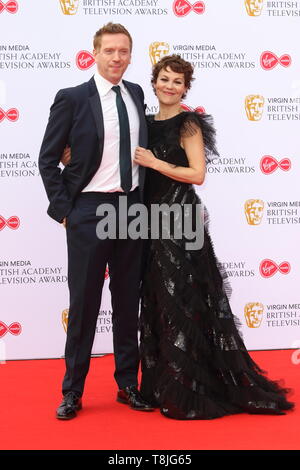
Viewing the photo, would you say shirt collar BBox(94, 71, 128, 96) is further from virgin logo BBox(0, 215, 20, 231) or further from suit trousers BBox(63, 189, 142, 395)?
virgin logo BBox(0, 215, 20, 231)

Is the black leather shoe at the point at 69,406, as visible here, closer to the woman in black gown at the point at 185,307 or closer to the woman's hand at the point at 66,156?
the woman in black gown at the point at 185,307

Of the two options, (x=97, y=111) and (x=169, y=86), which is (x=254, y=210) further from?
(x=97, y=111)

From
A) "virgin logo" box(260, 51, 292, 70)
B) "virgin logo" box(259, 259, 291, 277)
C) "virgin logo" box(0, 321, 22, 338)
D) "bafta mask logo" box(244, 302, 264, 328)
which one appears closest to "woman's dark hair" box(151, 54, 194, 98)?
"virgin logo" box(260, 51, 292, 70)

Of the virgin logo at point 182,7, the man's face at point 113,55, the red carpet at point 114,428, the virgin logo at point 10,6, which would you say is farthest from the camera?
the virgin logo at point 182,7

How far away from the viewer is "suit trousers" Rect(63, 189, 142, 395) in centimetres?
297

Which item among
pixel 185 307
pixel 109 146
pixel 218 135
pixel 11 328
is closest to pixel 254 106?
pixel 218 135

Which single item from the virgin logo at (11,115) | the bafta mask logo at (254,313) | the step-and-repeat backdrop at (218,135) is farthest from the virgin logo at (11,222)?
the bafta mask logo at (254,313)

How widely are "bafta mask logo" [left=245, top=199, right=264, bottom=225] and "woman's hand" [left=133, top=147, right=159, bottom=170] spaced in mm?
1494

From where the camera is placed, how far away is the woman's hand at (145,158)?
296 cm

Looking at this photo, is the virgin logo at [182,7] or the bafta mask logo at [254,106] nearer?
the virgin logo at [182,7]

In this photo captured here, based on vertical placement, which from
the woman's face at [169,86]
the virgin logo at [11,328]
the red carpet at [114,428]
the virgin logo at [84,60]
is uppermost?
the virgin logo at [84,60]

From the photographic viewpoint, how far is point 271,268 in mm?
4363

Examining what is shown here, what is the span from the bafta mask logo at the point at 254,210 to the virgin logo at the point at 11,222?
1.47m

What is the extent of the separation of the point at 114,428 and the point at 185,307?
60 centimetres
